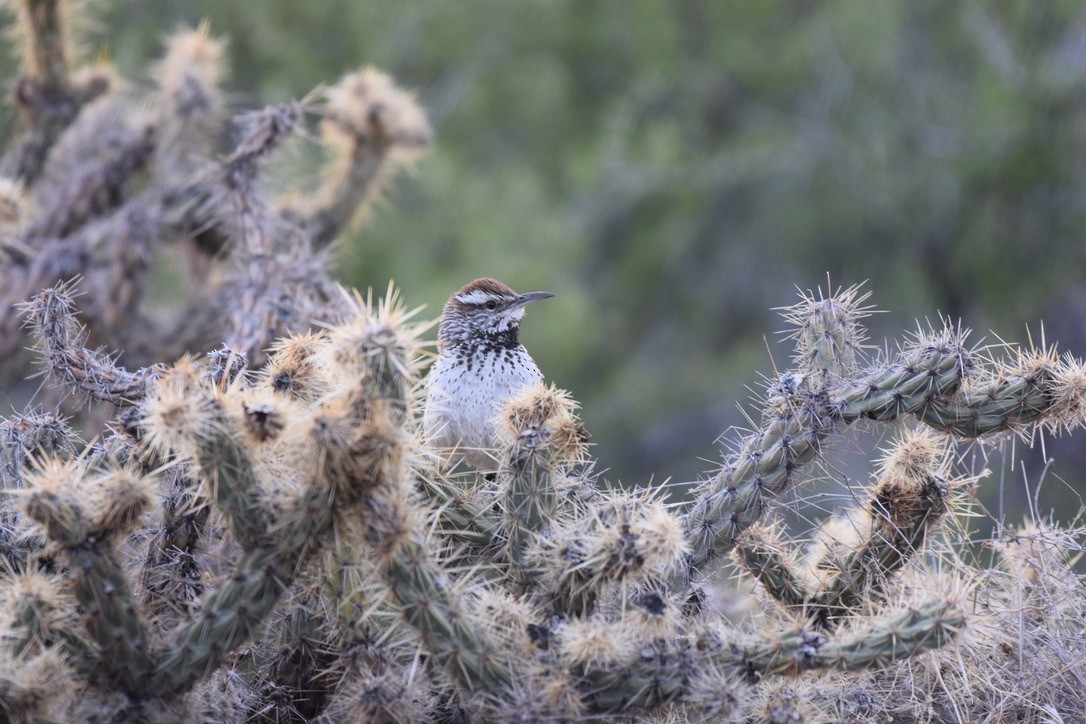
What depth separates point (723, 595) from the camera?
12.3ft

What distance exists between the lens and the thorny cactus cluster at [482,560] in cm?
213

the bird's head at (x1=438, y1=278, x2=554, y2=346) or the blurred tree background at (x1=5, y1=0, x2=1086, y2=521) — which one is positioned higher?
the blurred tree background at (x1=5, y1=0, x2=1086, y2=521)

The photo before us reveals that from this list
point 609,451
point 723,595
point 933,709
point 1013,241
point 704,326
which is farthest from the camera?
point 704,326

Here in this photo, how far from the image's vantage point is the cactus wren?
3357mm

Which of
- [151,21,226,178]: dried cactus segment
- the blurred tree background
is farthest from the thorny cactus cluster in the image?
the blurred tree background

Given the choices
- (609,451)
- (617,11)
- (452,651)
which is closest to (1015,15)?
(617,11)

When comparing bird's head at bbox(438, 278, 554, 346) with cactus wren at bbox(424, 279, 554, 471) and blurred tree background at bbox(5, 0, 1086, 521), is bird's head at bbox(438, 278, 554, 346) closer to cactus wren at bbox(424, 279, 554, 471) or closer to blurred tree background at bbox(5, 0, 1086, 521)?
cactus wren at bbox(424, 279, 554, 471)

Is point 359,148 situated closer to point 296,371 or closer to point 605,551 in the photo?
point 296,371

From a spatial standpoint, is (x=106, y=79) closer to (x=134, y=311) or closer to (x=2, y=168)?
(x=2, y=168)

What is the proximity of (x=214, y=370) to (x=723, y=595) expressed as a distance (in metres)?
1.81

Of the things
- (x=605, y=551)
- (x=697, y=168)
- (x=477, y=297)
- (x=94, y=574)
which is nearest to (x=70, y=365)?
(x=94, y=574)

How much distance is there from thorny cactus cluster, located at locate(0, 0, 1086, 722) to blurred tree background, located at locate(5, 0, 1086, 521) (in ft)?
16.9

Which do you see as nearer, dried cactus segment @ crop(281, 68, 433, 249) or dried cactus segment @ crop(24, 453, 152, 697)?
dried cactus segment @ crop(24, 453, 152, 697)

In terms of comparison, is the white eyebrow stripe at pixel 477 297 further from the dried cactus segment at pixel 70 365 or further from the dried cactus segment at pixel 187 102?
the dried cactus segment at pixel 187 102
